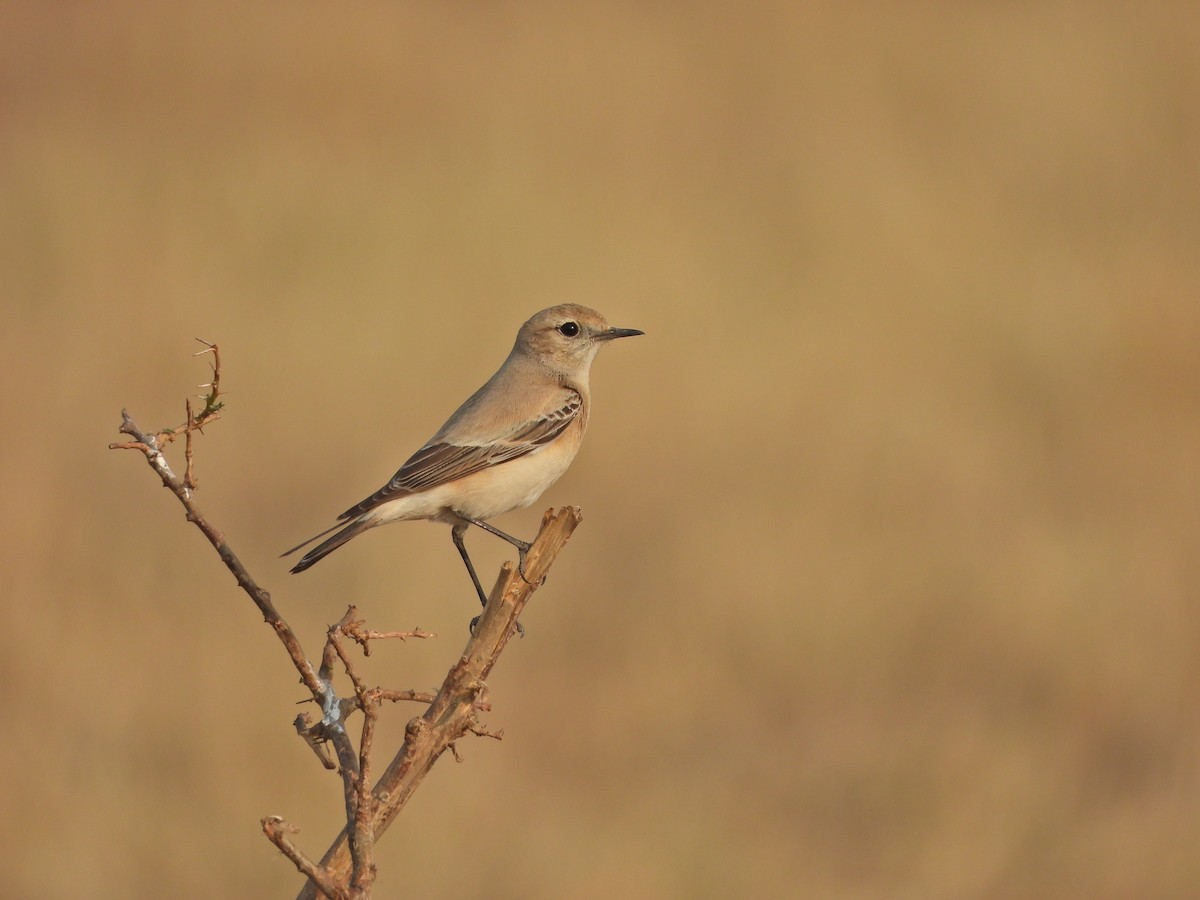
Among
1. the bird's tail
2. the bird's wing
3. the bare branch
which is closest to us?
the bare branch

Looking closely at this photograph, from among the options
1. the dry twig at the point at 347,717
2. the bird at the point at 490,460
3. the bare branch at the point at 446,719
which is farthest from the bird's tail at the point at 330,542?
the dry twig at the point at 347,717

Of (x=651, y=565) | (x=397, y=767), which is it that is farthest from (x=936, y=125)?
(x=397, y=767)

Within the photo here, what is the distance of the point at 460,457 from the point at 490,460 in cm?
13

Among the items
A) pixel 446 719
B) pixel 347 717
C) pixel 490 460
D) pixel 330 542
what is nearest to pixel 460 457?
pixel 490 460

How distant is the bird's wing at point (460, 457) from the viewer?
538cm

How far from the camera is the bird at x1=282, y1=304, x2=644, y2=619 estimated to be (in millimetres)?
5383

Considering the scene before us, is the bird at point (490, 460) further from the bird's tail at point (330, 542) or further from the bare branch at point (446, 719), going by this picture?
the bare branch at point (446, 719)

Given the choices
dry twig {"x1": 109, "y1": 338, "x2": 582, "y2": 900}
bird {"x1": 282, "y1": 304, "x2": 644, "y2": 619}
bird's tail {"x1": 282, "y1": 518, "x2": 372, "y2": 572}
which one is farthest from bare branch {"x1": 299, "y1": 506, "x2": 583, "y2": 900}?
bird {"x1": 282, "y1": 304, "x2": 644, "y2": 619}

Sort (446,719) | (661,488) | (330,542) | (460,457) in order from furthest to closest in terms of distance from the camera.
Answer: (661,488)
(460,457)
(330,542)
(446,719)

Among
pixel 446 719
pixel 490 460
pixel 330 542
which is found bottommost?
pixel 446 719

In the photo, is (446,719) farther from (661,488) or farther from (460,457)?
(661,488)

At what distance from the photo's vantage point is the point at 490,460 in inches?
221

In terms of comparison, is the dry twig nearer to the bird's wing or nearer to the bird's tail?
the bird's tail

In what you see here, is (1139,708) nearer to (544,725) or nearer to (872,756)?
(872,756)
